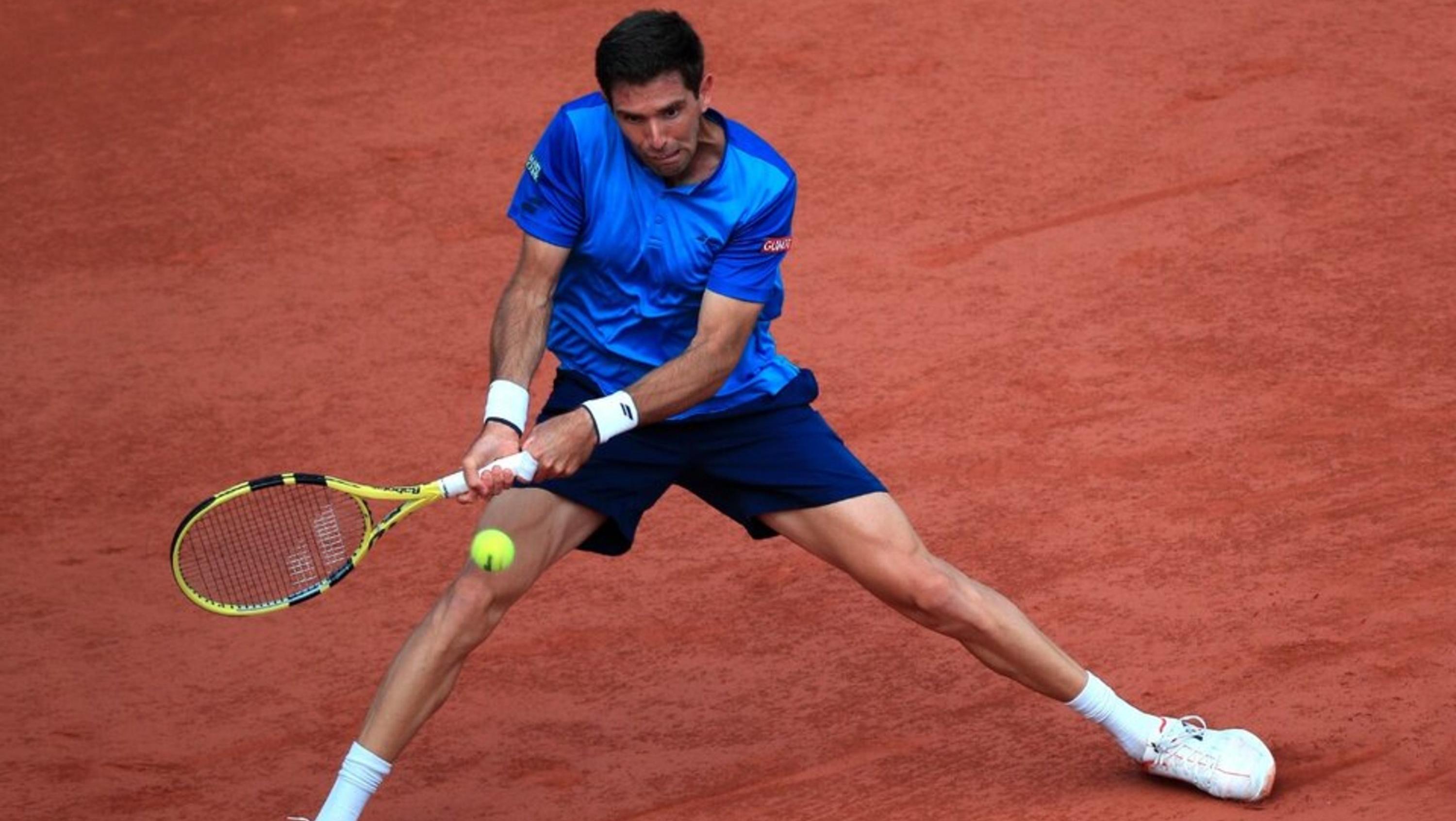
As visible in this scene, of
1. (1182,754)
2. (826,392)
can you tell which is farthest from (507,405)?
(826,392)

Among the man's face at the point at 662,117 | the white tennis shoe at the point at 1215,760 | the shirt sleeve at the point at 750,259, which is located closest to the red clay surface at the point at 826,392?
the white tennis shoe at the point at 1215,760

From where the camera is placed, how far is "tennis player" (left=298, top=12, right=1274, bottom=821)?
4.88 metres

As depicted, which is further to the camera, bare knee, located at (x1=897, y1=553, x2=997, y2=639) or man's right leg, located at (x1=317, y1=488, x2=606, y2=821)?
bare knee, located at (x1=897, y1=553, x2=997, y2=639)

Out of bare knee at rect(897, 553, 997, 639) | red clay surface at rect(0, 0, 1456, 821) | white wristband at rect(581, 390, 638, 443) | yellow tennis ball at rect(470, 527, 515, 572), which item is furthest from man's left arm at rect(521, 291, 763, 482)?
red clay surface at rect(0, 0, 1456, 821)

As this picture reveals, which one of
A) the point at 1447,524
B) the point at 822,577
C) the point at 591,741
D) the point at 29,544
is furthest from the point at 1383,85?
the point at 29,544

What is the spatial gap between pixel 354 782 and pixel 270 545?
80cm

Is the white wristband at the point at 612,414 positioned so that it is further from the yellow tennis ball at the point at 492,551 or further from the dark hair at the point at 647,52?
the dark hair at the point at 647,52

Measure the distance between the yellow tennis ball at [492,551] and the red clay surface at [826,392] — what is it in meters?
1.07

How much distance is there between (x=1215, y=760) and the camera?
17.2 feet

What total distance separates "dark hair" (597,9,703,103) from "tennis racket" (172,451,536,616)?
0.84 m

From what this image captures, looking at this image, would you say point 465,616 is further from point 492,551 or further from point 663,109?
point 663,109

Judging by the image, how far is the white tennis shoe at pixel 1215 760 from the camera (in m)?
5.24

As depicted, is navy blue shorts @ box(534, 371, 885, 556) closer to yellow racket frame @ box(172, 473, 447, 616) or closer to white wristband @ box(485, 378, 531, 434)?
white wristband @ box(485, 378, 531, 434)

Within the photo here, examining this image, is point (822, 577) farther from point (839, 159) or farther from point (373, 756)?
point (839, 159)
